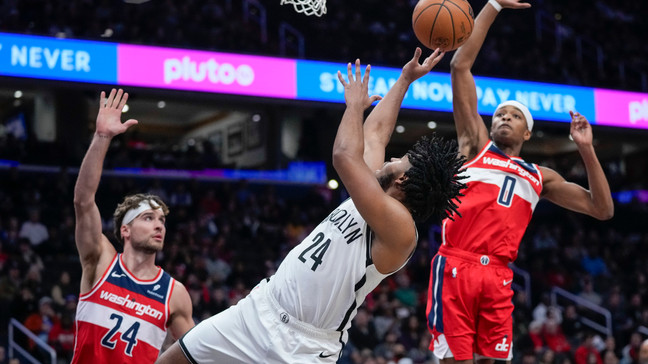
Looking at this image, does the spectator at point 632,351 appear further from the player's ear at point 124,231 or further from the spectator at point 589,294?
the player's ear at point 124,231

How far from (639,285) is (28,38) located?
13063 mm

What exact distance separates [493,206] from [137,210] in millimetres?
2354

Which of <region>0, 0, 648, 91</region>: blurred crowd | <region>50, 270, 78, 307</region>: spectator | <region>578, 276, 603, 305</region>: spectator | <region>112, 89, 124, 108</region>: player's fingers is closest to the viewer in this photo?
<region>112, 89, 124, 108</region>: player's fingers

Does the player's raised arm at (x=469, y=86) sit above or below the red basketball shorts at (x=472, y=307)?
above

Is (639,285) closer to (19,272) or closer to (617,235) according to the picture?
(617,235)

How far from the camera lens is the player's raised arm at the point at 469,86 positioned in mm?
5809

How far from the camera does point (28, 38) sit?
12875 mm

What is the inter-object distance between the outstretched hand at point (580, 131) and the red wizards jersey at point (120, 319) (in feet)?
9.67

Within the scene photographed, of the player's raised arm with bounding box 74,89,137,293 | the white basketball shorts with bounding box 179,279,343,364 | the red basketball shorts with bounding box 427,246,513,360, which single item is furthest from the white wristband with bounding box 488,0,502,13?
the white basketball shorts with bounding box 179,279,343,364

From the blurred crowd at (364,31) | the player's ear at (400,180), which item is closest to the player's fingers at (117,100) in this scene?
the player's ear at (400,180)

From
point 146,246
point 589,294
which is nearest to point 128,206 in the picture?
point 146,246

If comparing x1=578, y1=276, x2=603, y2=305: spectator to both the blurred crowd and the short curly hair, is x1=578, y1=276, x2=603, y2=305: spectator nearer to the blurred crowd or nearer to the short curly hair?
the blurred crowd

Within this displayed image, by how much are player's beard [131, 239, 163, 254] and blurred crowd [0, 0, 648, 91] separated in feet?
27.2

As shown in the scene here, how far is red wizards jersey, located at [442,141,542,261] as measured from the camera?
5.64m
